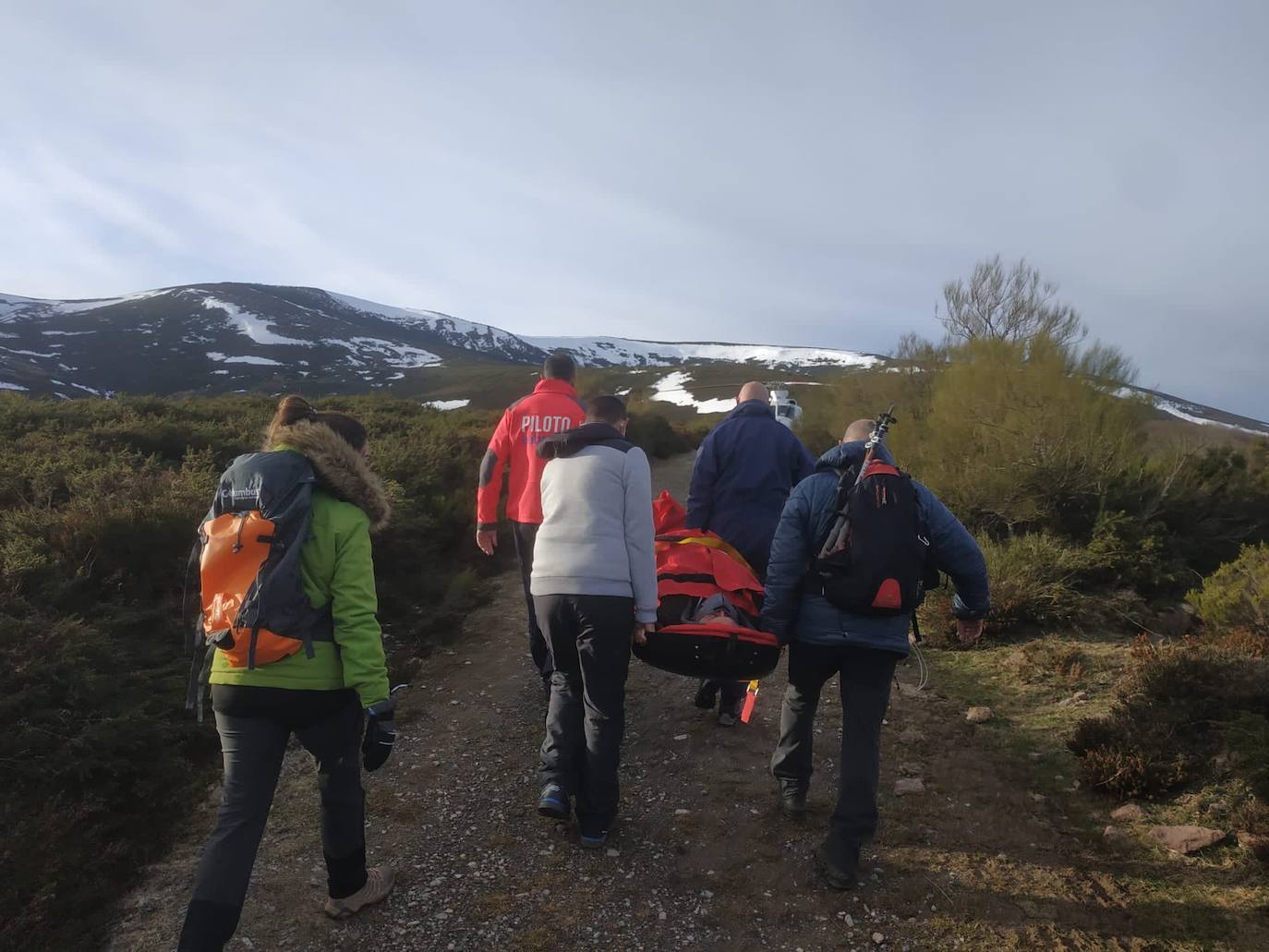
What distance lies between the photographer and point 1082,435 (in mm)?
8727

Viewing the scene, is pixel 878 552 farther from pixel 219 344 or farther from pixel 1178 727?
pixel 219 344

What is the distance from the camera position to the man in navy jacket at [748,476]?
12.7ft

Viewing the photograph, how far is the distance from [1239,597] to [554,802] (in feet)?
18.8

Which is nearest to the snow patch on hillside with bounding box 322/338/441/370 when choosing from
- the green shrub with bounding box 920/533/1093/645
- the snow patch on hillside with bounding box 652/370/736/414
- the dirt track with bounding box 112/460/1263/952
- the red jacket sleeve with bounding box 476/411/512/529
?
the snow patch on hillside with bounding box 652/370/736/414

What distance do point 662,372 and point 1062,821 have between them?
9393cm

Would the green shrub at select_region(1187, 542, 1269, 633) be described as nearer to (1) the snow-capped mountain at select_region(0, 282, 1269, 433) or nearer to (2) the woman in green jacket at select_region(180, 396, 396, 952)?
(2) the woman in green jacket at select_region(180, 396, 396, 952)

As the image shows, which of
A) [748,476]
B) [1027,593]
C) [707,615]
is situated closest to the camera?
[707,615]

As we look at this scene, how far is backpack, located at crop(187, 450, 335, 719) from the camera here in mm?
2195

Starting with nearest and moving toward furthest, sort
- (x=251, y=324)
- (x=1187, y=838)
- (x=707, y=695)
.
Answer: (x=1187, y=838) < (x=707, y=695) < (x=251, y=324)

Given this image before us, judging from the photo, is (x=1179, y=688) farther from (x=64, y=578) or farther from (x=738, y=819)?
(x=64, y=578)

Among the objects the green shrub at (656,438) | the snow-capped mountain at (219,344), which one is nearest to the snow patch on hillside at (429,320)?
the snow-capped mountain at (219,344)

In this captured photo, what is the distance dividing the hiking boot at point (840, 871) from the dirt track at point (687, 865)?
6 centimetres

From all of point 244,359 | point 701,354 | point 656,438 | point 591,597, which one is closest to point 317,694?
point 591,597

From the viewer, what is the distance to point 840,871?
285 centimetres
